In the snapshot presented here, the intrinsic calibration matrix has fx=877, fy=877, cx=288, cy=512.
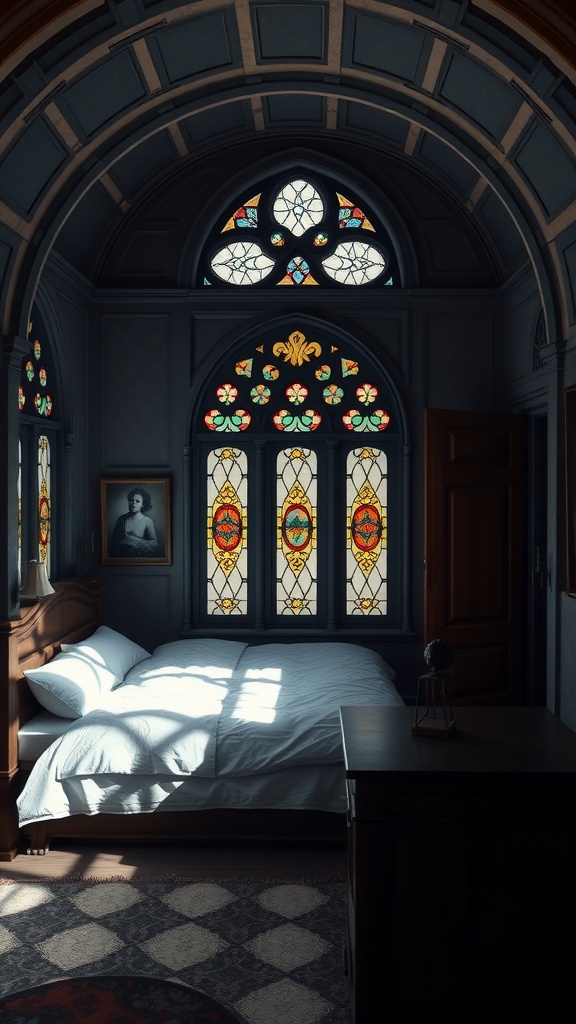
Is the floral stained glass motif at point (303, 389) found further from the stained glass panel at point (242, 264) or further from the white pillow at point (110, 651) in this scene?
the white pillow at point (110, 651)

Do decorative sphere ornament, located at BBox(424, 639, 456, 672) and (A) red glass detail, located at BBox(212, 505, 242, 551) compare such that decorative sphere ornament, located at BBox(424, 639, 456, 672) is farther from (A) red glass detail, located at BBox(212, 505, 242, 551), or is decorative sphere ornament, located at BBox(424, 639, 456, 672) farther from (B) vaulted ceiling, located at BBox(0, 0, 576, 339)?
(A) red glass detail, located at BBox(212, 505, 242, 551)

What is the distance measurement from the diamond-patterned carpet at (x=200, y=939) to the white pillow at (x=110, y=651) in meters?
1.64

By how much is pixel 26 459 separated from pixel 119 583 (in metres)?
1.52

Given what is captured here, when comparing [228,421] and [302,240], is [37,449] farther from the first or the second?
[302,240]

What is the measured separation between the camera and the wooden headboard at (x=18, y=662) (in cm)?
475

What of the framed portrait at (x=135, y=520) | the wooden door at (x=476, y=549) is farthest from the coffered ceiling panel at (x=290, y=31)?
the framed portrait at (x=135, y=520)

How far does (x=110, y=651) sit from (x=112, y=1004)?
2.95 metres

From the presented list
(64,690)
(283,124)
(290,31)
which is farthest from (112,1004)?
(283,124)

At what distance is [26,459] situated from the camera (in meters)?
5.98

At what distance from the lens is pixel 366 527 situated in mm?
7164

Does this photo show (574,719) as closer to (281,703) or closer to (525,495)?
(281,703)

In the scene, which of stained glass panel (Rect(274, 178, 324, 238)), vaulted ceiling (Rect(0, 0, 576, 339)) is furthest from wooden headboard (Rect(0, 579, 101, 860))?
stained glass panel (Rect(274, 178, 324, 238))

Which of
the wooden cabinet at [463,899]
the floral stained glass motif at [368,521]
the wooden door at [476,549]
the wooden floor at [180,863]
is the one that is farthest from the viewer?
the floral stained glass motif at [368,521]

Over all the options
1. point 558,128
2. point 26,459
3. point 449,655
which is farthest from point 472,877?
point 26,459
